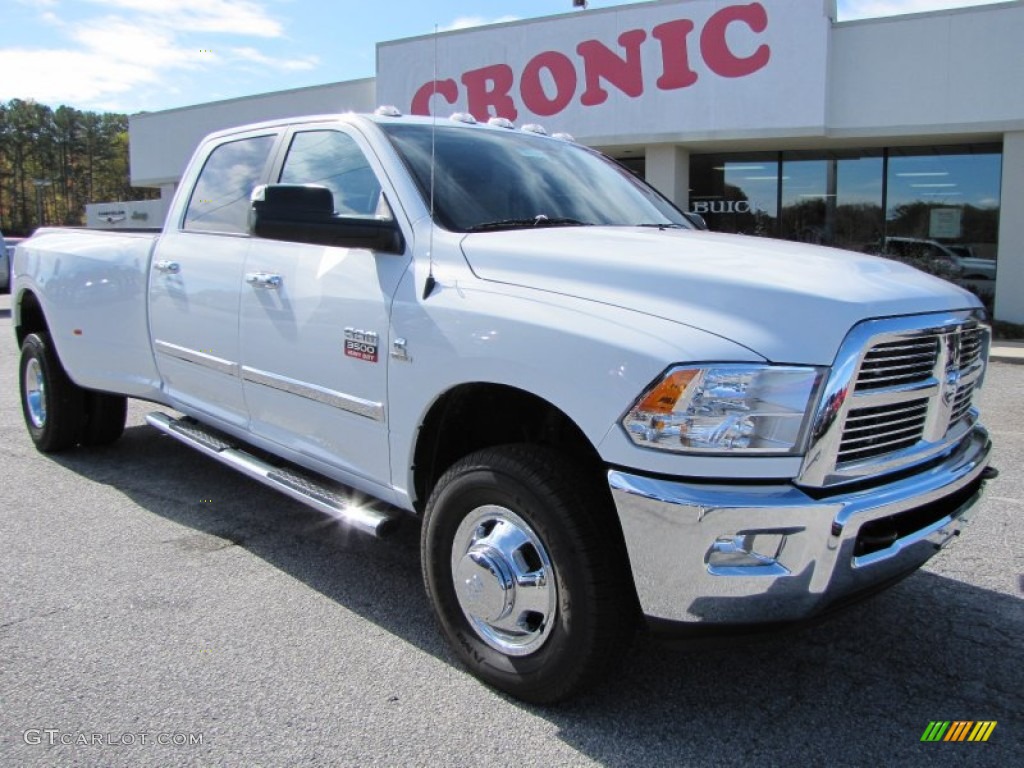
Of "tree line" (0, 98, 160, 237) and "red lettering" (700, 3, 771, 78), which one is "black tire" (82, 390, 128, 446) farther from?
"tree line" (0, 98, 160, 237)

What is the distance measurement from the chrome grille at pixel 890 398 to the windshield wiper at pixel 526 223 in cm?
140

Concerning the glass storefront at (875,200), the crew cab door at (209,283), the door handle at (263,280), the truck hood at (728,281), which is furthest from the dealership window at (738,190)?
the truck hood at (728,281)

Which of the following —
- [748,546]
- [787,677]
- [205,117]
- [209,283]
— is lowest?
[787,677]

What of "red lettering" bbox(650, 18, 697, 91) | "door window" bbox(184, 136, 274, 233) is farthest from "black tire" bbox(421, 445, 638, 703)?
"red lettering" bbox(650, 18, 697, 91)

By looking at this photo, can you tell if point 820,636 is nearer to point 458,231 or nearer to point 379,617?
point 379,617

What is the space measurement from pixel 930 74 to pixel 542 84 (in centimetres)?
673

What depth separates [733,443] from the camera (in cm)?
227

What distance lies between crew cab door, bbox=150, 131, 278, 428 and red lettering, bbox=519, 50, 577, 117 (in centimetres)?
1244

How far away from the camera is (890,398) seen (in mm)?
2459

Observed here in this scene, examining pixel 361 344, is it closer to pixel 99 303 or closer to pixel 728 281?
pixel 728 281

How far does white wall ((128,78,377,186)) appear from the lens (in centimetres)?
2000

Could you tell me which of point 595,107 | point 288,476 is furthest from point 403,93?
point 288,476

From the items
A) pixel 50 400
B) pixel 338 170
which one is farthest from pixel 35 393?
pixel 338 170

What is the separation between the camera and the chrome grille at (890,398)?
229 cm
